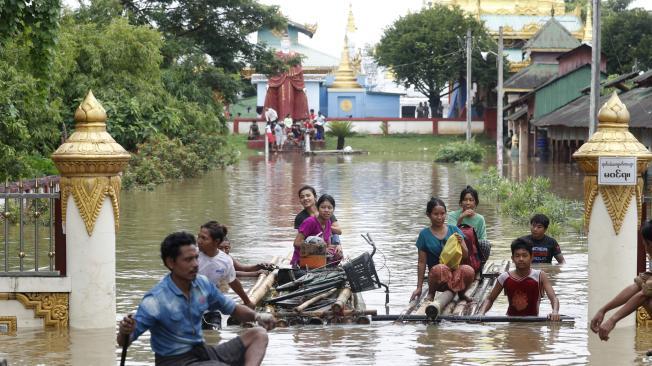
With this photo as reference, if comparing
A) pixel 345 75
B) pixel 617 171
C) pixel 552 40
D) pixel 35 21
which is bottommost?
pixel 617 171

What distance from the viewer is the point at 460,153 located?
1977 inches

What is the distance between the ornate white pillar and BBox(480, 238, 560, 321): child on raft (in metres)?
3.54

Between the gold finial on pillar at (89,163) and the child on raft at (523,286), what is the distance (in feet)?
12.0

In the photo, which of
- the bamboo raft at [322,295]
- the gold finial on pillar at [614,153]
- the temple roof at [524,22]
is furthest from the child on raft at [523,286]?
the temple roof at [524,22]

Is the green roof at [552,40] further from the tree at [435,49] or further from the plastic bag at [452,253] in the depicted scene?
the plastic bag at [452,253]

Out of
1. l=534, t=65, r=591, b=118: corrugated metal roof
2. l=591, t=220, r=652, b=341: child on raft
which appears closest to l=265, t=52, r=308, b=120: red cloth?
l=534, t=65, r=591, b=118: corrugated metal roof

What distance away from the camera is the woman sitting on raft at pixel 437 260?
13.1 m

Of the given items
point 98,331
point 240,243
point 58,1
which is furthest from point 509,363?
point 240,243

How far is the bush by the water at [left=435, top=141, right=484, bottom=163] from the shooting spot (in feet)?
165

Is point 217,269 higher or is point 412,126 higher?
point 412,126

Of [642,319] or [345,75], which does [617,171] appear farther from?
[345,75]

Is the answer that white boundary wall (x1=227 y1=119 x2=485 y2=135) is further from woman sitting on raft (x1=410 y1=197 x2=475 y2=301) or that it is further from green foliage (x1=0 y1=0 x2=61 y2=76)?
woman sitting on raft (x1=410 y1=197 x2=475 y2=301)

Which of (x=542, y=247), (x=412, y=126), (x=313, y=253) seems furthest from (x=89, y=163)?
(x=412, y=126)

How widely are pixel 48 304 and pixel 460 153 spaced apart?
3887cm
